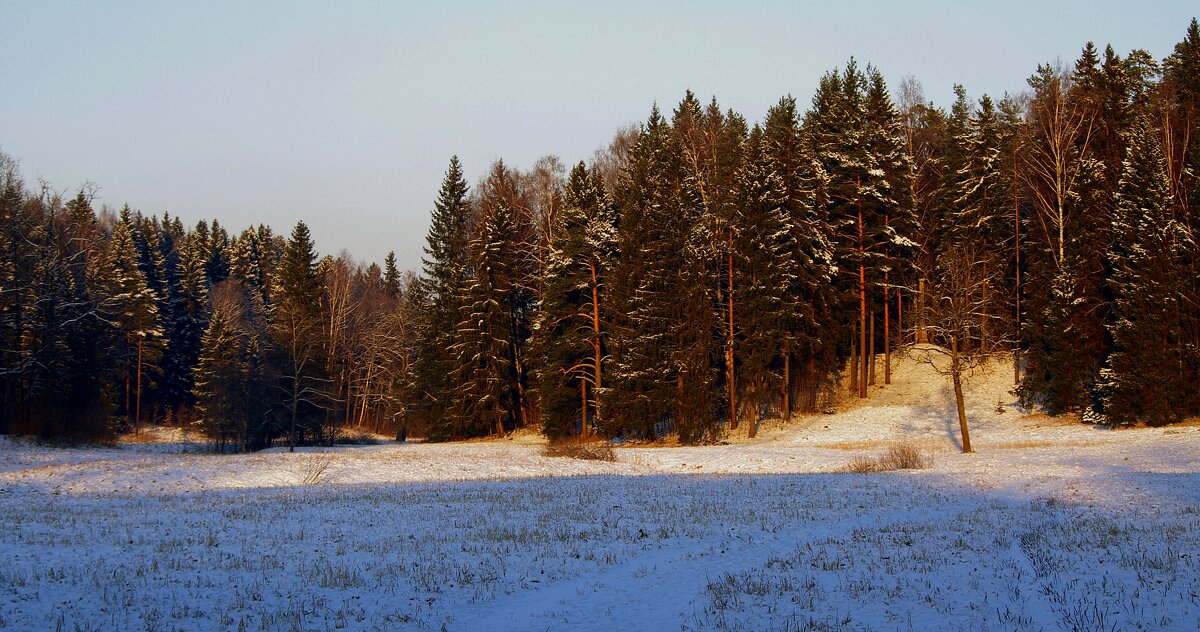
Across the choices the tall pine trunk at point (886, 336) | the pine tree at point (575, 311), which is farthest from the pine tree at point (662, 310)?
the tall pine trunk at point (886, 336)

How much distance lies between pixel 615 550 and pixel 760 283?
35.4 m

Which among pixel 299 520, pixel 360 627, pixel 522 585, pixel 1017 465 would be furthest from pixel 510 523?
pixel 1017 465

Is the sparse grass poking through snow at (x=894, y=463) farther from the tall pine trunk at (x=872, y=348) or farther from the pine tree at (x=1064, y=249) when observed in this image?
the tall pine trunk at (x=872, y=348)

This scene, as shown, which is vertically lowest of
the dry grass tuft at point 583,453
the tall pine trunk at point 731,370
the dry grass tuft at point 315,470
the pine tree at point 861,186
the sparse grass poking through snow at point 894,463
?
the dry grass tuft at point 583,453

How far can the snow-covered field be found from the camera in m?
9.27

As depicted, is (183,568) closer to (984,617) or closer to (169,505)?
(169,505)

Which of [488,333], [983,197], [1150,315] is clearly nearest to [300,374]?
[488,333]

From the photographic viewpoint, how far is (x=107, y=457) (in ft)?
110

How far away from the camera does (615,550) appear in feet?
44.5

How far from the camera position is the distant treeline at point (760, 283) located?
4088cm

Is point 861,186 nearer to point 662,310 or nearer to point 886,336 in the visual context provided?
point 886,336

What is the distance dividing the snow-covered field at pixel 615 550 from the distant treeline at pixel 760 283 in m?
16.2

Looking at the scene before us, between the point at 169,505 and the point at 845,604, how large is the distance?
55.9 ft

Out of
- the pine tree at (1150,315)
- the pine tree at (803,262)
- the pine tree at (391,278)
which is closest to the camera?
the pine tree at (1150,315)
